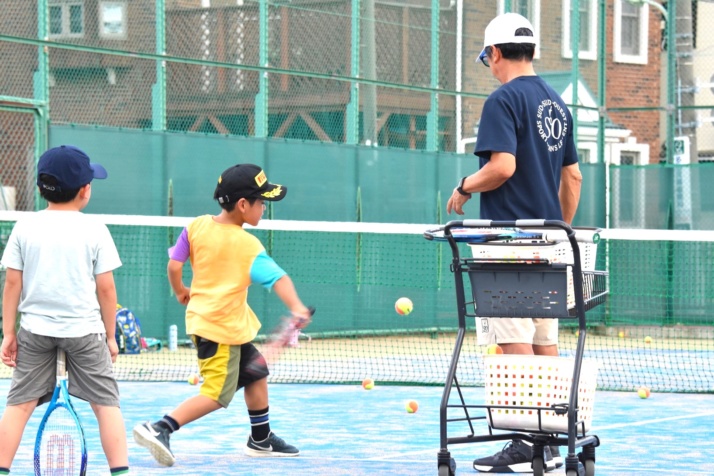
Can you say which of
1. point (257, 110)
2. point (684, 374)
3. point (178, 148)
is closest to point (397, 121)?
point (257, 110)

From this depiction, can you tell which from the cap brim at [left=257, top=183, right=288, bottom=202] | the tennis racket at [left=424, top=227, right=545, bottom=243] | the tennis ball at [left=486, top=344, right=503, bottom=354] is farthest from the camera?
the cap brim at [left=257, top=183, right=288, bottom=202]

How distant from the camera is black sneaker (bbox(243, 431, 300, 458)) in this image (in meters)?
6.99

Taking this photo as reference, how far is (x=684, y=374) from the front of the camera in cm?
1205

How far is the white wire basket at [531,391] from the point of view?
5652 mm

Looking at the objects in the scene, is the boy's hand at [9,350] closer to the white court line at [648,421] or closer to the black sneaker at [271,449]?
the black sneaker at [271,449]

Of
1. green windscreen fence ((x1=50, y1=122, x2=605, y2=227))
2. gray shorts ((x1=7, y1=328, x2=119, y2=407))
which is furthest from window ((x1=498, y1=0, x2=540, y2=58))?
gray shorts ((x1=7, y1=328, x2=119, y2=407))

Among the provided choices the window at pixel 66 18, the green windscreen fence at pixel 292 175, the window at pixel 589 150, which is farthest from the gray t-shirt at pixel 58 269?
the window at pixel 589 150

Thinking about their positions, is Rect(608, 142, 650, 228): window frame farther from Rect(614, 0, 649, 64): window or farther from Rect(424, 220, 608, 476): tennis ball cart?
Rect(424, 220, 608, 476): tennis ball cart

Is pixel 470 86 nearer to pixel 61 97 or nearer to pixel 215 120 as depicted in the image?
pixel 215 120

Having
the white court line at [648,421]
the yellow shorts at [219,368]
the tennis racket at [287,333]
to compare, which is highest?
the tennis racket at [287,333]

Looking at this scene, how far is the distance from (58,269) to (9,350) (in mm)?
392

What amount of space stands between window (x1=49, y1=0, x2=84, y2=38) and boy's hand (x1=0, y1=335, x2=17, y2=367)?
822cm

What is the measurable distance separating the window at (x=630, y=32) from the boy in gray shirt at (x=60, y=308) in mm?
15198

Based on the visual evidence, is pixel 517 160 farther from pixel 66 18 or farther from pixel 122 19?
pixel 122 19
